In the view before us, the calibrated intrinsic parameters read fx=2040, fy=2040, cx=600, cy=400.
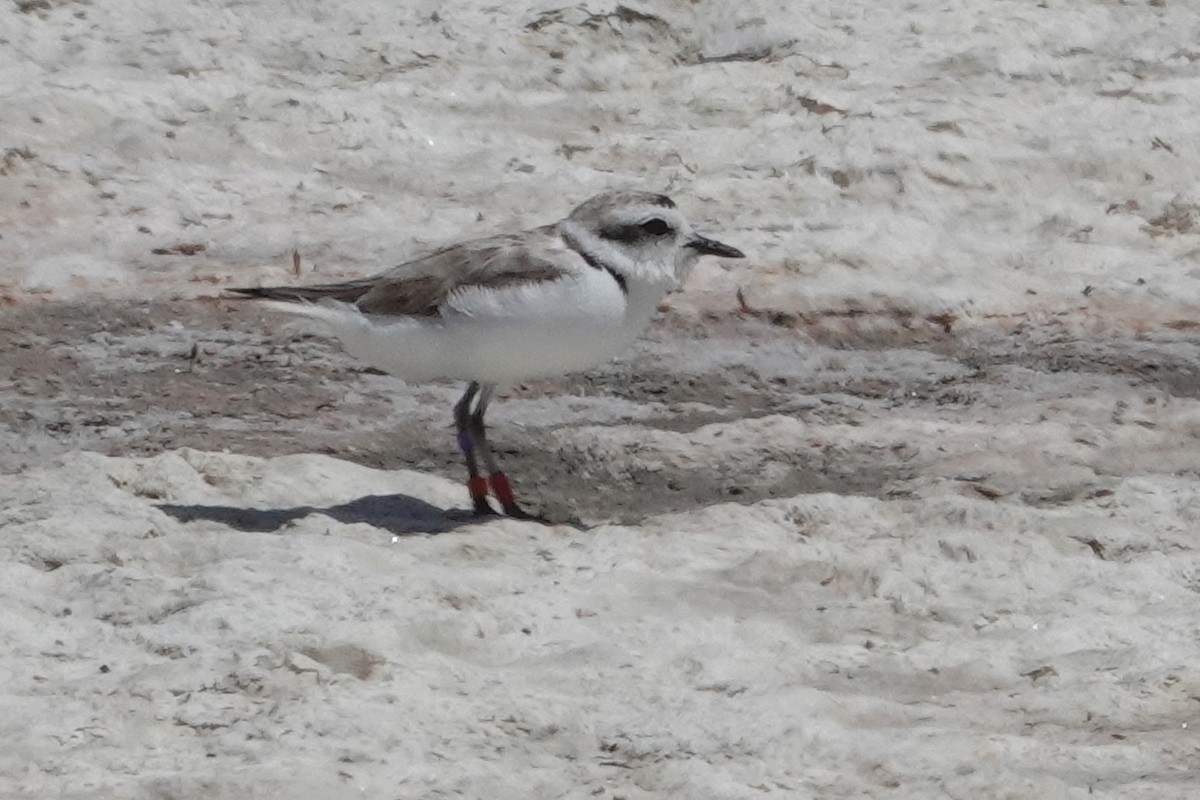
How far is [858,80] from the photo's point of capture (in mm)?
12086

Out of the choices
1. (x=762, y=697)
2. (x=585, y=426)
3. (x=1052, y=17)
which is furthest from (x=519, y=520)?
(x=1052, y=17)

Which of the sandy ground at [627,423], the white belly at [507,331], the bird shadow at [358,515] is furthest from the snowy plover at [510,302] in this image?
the sandy ground at [627,423]

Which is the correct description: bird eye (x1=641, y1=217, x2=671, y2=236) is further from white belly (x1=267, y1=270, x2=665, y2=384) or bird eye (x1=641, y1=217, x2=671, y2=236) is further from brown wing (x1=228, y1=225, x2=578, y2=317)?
brown wing (x1=228, y1=225, x2=578, y2=317)

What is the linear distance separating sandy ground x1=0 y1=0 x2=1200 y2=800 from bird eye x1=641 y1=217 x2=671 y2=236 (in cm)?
109

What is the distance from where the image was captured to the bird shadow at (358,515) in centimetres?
754

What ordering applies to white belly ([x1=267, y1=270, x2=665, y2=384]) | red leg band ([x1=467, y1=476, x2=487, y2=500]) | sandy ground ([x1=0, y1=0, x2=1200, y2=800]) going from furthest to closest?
1. red leg band ([x1=467, y1=476, x2=487, y2=500])
2. white belly ([x1=267, y1=270, x2=665, y2=384])
3. sandy ground ([x1=0, y1=0, x2=1200, y2=800])

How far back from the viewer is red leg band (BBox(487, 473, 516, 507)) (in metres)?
8.05

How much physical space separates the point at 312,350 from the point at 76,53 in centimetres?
317

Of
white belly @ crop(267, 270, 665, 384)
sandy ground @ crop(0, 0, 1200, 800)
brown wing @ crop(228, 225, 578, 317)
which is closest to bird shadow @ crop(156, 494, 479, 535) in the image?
sandy ground @ crop(0, 0, 1200, 800)

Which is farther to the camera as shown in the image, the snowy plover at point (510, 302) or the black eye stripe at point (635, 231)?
the black eye stripe at point (635, 231)

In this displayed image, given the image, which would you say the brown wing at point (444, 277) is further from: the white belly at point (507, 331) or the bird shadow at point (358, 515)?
the bird shadow at point (358, 515)

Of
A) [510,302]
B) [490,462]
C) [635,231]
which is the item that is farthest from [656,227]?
[490,462]

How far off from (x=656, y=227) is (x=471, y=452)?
116 cm

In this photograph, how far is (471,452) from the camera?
26.5 feet
